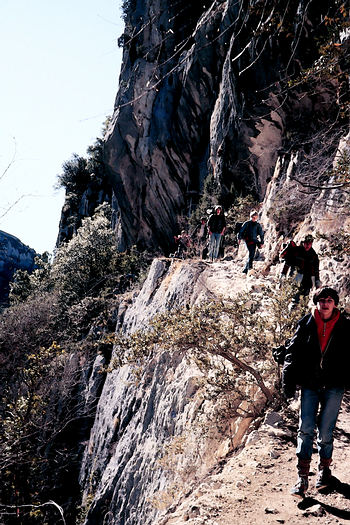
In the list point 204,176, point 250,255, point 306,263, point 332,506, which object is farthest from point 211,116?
point 332,506

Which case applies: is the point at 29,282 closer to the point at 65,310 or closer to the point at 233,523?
the point at 65,310

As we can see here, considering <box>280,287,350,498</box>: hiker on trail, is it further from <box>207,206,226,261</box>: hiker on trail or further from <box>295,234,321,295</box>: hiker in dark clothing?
<box>207,206,226,261</box>: hiker on trail

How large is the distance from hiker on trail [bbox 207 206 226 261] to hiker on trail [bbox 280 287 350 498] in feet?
Answer: 26.0

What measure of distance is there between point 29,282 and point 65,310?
51.2 feet

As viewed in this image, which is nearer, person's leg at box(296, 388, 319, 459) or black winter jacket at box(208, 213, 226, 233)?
person's leg at box(296, 388, 319, 459)

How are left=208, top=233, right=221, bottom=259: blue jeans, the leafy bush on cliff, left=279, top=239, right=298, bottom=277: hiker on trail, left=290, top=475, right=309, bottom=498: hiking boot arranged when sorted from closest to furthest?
left=290, top=475, right=309, bottom=498: hiking boot → the leafy bush on cliff → left=279, top=239, right=298, bottom=277: hiker on trail → left=208, top=233, right=221, bottom=259: blue jeans

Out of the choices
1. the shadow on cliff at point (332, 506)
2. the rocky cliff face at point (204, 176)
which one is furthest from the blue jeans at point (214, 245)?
Result: the shadow on cliff at point (332, 506)

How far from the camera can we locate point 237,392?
4641 mm

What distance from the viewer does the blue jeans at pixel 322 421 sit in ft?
10.1

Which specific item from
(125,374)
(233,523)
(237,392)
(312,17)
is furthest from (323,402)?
(312,17)

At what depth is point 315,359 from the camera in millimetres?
3143

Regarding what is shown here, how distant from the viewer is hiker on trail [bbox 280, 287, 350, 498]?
121 inches


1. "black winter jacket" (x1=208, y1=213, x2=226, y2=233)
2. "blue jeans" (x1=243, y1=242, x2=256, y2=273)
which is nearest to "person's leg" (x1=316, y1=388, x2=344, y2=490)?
"blue jeans" (x1=243, y1=242, x2=256, y2=273)

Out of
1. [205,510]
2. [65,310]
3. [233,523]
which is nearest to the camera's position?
[233,523]
